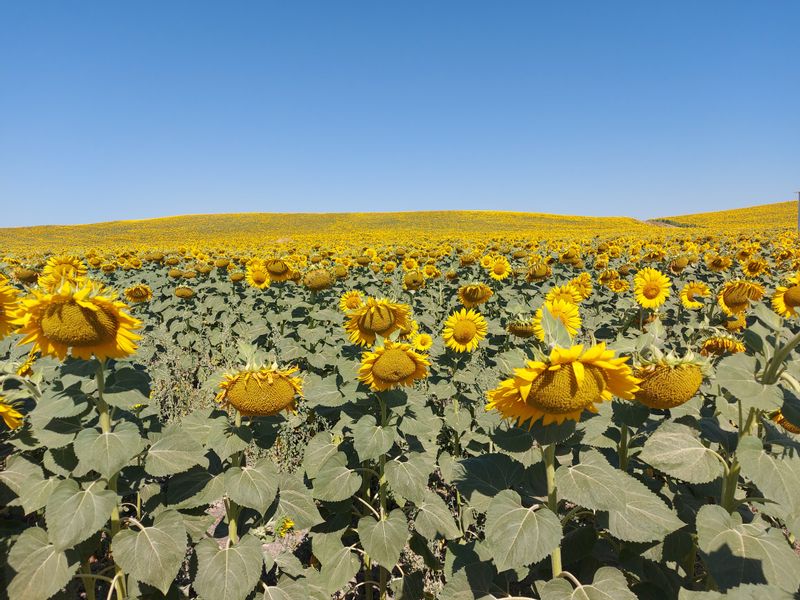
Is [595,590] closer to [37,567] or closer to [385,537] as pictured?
[385,537]

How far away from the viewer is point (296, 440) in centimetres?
492

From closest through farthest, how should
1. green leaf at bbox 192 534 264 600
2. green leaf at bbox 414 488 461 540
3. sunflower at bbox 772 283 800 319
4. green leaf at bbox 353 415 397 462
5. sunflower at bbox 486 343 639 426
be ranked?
1. sunflower at bbox 486 343 639 426
2. green leaf at bbox 192 534 264 600
3. green leaf at bbox 353 415 397 462
4. green leaf at bbox 414 488 461 540
5. sunflower at bbox 772 283 800 319

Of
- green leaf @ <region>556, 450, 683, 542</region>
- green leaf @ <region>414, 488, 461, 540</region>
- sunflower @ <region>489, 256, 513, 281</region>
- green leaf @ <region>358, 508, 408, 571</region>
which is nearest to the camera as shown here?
green leaf @ <region>556, 450, 683, 542</region>

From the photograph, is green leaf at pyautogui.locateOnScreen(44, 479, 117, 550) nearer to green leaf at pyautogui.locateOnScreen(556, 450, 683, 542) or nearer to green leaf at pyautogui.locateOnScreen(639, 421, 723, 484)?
green leaf at pyautogui.locateOnScreen(556, 450, 683, 542)

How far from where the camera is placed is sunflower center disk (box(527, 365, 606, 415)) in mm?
1516

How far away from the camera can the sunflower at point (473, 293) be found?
17.8ft

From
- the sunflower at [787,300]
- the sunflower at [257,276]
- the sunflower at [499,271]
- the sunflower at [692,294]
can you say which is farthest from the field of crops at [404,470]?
the sunflower at [499,271]

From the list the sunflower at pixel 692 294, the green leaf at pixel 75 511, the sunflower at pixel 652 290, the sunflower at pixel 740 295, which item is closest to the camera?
the green leaf at pixel 75 511

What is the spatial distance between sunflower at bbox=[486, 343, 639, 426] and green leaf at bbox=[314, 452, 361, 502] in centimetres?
141

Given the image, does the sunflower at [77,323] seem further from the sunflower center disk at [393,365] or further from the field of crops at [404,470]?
the sunflower center disk at [393,365]

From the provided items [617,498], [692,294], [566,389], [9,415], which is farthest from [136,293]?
[692,294]

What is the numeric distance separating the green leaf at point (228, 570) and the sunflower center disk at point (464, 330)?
2.71 metres

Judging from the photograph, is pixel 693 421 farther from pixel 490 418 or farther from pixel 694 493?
pixel 490 418

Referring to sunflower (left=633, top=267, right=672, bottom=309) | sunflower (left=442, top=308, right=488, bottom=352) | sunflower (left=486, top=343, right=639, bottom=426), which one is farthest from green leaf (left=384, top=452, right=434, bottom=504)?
sunflower (left=633, top=267, right=672, bottom=309)
